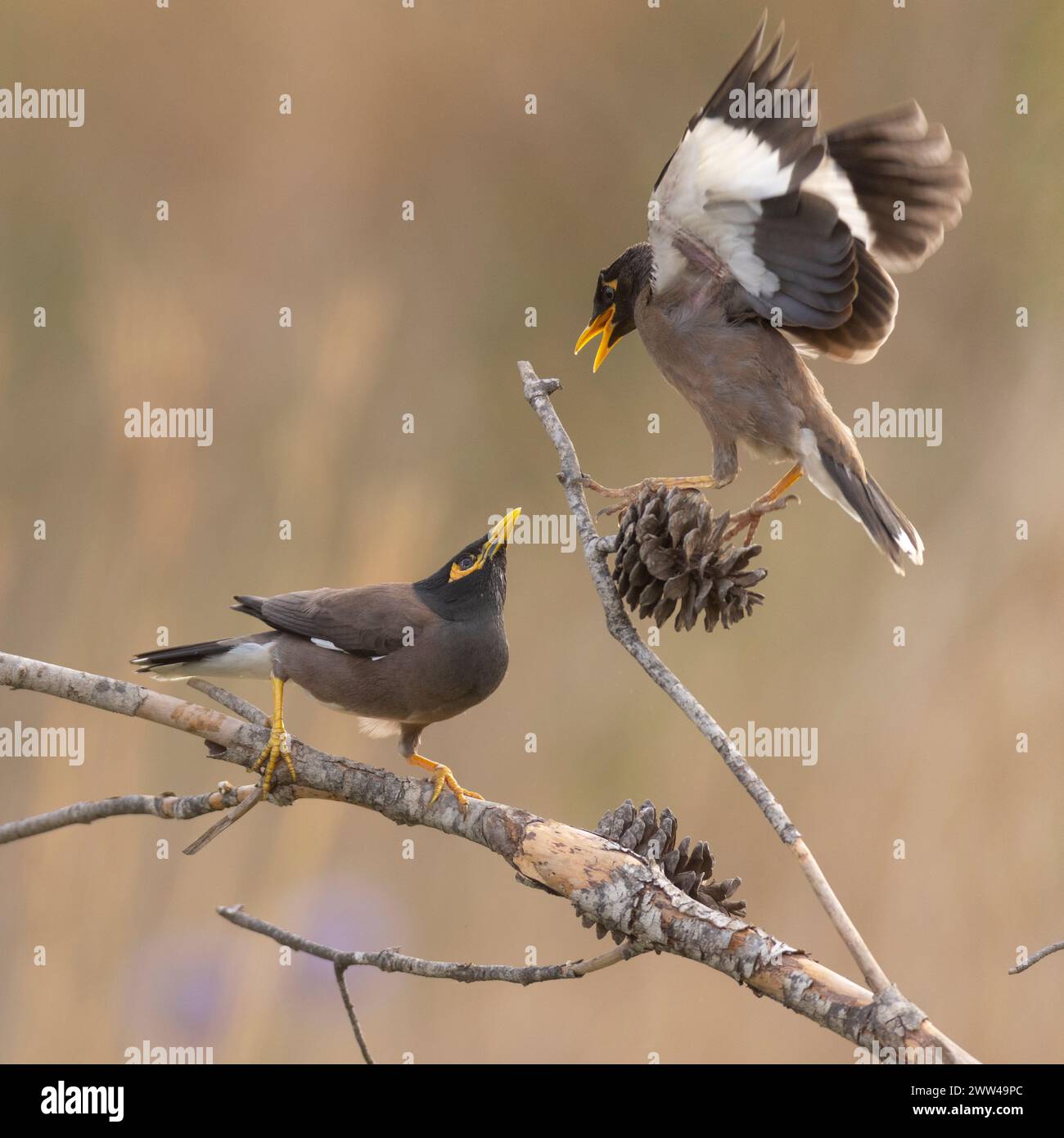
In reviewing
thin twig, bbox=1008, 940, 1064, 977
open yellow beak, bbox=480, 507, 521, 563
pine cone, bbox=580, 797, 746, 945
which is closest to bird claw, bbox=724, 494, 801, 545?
open yellow beak, bbox=480, 507, 521, 563

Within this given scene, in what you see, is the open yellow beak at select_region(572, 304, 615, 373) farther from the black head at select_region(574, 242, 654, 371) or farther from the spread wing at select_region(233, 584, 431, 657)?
the spread wing at select_region(233, 584, 431, 657)

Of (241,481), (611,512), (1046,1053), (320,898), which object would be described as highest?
(241,481)

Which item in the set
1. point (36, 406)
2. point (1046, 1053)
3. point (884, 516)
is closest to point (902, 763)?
point (1046, 1053)

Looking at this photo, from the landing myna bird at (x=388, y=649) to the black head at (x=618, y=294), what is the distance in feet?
2.74

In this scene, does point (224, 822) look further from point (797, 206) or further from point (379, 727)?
point (797, 206)

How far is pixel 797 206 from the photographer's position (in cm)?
264

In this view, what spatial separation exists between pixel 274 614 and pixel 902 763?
219 centimetres

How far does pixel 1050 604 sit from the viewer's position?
3789 millimetres

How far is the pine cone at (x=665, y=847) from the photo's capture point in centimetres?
185

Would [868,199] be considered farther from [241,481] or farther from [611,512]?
[241,481]

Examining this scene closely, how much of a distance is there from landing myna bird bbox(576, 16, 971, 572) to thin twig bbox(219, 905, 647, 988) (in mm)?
Answer: 1158

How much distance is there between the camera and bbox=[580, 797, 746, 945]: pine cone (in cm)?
185

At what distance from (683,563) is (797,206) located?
1.08 meters

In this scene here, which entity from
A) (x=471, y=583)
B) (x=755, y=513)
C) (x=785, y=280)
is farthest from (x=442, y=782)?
(x=785, y=280)
